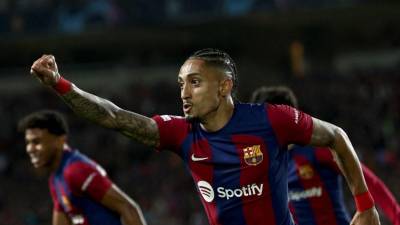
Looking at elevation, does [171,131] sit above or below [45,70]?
below

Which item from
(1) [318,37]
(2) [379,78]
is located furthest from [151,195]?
(1) [318,37]

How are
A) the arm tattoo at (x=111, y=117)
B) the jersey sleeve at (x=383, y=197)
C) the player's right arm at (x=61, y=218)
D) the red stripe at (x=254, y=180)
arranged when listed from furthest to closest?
the player's right arm at (x=61, y=218)
the jersey sleeve at (x=383, y=197)
the red stripe at (x=254, y=180)
the arm tattoo at (x=111, y=117)

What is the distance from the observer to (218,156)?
420 centimetres

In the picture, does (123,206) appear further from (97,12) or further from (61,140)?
(97,12)

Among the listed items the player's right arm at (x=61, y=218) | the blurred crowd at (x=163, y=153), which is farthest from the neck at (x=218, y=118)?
the blurred crowd at (x=163, y=153)

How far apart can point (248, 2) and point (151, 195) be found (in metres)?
5.50

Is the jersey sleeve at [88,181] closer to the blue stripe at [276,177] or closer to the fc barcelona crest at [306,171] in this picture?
the fc barcelona crest at [306,171]

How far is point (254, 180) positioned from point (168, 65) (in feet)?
57.0

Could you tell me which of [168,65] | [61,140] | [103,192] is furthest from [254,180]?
[168,65]

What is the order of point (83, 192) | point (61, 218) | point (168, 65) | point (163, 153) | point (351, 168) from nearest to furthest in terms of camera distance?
point (351, 168) → point (83, 192) → point (61, 218) → point (163, 153) → point (168, 65)

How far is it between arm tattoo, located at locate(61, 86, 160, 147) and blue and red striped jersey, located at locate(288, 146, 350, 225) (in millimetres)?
1718

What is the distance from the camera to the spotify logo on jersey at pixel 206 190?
423 cm

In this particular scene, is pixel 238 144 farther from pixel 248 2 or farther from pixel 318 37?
pixel 318 37

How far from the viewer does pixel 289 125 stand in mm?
4211
